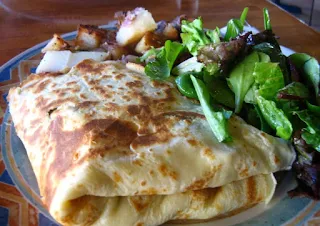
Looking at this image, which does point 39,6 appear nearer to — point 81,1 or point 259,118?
point 81,1

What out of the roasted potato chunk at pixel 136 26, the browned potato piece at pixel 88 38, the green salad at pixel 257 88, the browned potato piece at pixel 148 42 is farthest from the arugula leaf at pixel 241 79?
the browned potato piece at pixel 88 38

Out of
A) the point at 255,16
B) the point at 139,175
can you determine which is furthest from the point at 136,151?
the point at 255,16

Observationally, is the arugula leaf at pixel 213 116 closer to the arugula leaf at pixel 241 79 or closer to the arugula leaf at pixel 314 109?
the arugula leaf at pixel 241 79

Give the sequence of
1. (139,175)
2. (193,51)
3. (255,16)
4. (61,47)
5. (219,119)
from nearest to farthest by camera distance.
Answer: (139,175), (219,119), (193,51), (61,47), (255,16)

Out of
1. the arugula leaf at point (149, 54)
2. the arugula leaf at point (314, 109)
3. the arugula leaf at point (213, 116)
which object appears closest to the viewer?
the arugula leaf at point (213, 116)

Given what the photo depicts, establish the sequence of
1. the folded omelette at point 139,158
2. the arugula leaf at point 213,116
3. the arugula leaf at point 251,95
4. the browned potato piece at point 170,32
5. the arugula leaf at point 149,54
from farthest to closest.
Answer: the browned potato piece at point 170,32
the arugula leaf at point 149,54
the arugula leaf at point 251,95
the arugula leaf at point 213,116
the folded omelette at point 139,158

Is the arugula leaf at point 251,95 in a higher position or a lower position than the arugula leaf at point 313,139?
higher

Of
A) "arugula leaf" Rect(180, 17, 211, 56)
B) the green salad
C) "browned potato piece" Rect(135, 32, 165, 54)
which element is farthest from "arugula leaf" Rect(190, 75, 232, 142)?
"browned potato piece" Rect(135, 32, 165, 54)
